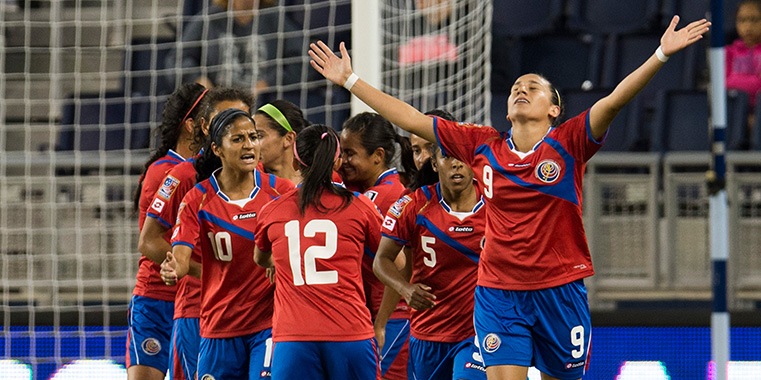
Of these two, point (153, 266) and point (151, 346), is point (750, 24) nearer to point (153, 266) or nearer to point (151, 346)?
point (153, 266)

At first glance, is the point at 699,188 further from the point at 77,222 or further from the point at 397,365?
the point at 77,222

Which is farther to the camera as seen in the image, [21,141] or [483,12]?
[21,141]

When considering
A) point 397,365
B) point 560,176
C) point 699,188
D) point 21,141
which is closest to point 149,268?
point 397,365

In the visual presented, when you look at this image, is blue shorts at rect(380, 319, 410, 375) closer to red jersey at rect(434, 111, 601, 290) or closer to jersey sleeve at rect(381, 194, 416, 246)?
jersey sleeve at rect(381, 194, 416, 246)

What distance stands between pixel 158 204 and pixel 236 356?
88cm

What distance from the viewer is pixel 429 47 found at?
7.58 m

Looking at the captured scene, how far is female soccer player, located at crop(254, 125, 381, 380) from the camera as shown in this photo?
13.5 ft

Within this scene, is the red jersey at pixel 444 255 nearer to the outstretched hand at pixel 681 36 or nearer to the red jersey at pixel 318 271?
the red jersey at pixel 318 271

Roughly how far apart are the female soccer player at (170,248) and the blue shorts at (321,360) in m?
0.80

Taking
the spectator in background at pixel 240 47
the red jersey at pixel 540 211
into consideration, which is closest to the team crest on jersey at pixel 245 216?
the red jersey at pixel 540 211

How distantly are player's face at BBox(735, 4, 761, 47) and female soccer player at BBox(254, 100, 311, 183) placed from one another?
5.38 metres

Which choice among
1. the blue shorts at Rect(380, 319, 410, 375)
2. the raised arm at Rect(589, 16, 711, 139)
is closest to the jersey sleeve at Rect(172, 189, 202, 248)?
the blue shorts at Rect(380, 319, 410, 375)

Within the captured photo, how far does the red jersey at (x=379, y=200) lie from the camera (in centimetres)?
503

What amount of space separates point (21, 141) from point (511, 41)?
16.3 feet
